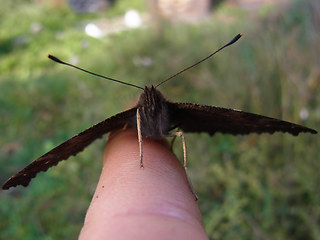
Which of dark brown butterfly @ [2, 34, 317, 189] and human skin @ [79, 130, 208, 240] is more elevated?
dark brown butterfly @ [2, 34, 317, 189]

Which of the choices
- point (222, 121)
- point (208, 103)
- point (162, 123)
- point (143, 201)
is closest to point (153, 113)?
point (162, 123)

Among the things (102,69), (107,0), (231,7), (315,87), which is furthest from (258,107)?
(107,0)

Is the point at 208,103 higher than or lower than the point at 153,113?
higher

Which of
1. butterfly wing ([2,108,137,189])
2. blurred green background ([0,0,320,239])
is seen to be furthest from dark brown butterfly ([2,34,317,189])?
blurred green background ([0,0,320,239])

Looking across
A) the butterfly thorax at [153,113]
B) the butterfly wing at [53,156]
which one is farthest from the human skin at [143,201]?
the butterfly wing at [53,156]

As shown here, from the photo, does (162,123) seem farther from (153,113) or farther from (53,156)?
(53,156)

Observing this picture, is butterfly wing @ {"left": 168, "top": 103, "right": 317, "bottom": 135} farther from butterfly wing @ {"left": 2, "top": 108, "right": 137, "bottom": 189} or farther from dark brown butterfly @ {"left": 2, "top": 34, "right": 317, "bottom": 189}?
butterfly wing @ {"left": 2, "top": 108, "right": 137, "bottom": 189}
